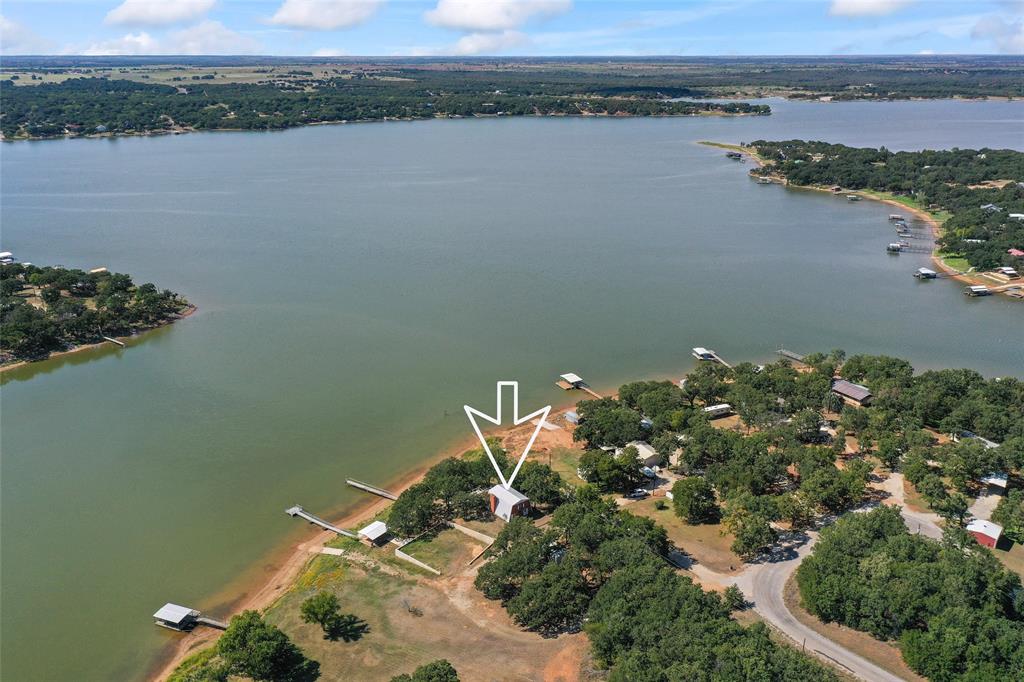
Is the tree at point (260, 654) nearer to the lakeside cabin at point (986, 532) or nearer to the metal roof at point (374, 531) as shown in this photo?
the metal roof at point (374, 531)

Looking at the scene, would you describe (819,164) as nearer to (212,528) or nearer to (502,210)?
(502,210)

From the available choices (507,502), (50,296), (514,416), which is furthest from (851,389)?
(50,296)

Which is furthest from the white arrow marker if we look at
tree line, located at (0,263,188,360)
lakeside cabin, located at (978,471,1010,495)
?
tree line, located at (0,263,188,360)

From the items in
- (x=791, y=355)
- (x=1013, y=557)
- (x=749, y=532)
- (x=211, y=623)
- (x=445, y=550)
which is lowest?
(x=211, y=623)

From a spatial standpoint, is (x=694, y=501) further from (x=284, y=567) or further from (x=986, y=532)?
(x=284, y=567)

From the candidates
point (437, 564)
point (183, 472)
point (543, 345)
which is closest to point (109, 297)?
point (183, 472)

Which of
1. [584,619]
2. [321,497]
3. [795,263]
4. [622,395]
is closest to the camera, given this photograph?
[584,619]

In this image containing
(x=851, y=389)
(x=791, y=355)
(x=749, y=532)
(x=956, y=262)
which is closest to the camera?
(x=749, y=532)
